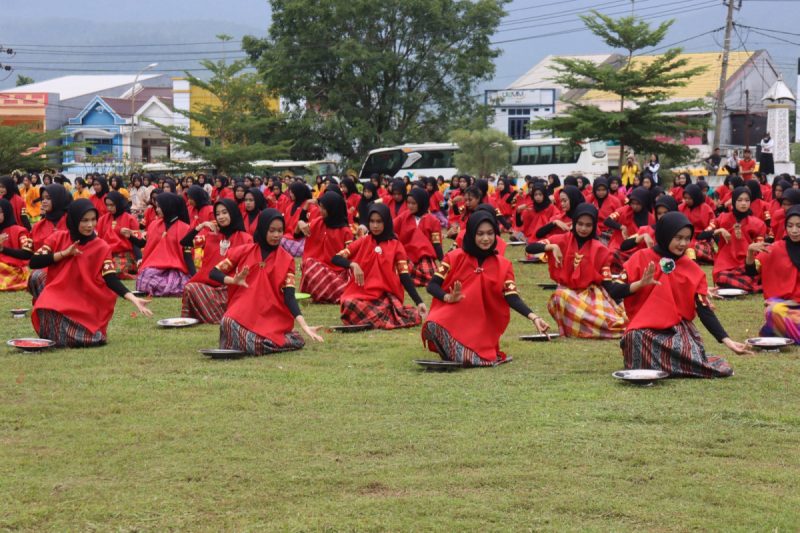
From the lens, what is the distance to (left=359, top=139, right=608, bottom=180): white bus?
44.3 m

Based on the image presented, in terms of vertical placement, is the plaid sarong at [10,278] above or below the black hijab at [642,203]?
below

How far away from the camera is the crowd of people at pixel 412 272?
899 centimetres

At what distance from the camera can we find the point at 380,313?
12.2 m

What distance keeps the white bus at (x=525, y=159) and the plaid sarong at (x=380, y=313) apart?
104 feet

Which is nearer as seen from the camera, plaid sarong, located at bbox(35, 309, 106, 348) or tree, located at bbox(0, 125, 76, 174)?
plaid sarong, located at bbox(35, 309, 106, 348)

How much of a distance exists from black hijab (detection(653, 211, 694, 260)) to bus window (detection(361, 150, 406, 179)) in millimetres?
36673

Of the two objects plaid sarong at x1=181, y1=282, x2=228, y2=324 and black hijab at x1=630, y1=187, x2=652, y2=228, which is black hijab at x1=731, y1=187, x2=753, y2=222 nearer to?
black hijab at x1=630, y1=187, x2=652, y2=228

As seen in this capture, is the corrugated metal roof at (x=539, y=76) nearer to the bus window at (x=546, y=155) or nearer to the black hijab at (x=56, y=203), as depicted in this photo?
the bus window at (x=546, y=155)

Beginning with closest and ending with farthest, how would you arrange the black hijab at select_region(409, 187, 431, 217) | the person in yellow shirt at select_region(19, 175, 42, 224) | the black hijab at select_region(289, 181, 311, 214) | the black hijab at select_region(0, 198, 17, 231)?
the black hijab at select_region(0, 198, 17, 231)
the black hijab at select_region(409, 187, 431, 217)
the black hijab at select_region(289, 181, 311, 214)
the person in yellow shirt at select_region(19, 175, 42, 224)

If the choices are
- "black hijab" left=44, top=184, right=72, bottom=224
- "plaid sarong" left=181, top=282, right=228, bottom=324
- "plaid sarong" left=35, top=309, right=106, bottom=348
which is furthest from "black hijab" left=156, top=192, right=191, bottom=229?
"plaid sarong" left=35, top=309, right=106, bottom=348

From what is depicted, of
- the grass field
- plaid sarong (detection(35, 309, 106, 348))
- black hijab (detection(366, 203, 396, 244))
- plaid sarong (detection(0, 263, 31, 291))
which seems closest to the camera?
the grass field

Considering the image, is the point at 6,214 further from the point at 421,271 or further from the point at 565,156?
the point at 565,156

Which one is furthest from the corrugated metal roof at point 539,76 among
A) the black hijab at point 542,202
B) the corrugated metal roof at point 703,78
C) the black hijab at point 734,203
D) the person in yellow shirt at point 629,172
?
the black hijab at point 734,203

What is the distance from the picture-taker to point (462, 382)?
8.96 metres
